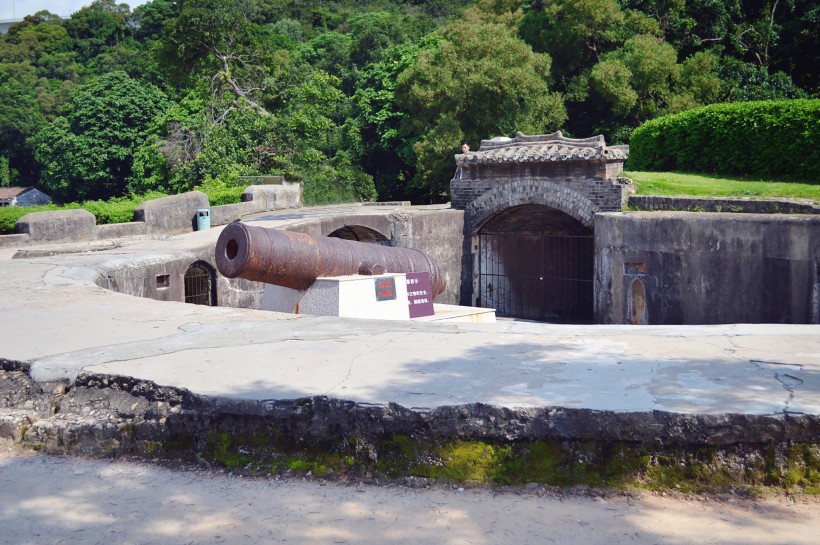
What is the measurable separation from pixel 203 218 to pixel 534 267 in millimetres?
7016

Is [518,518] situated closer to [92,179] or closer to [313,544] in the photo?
[313,544]

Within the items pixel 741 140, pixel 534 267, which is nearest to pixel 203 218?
pixel 534 267

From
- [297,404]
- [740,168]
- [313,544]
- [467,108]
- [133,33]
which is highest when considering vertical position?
[133,33]

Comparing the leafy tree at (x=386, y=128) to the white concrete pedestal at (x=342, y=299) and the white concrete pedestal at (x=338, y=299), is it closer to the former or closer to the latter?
the white concrete pedestal at (x=342, y=299)

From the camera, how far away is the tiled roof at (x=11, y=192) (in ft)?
140

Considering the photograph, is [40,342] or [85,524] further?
[40,342]

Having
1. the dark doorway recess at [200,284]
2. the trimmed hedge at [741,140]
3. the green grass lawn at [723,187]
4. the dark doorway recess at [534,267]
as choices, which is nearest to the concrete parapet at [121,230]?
the dark doorway recess at [200,284]

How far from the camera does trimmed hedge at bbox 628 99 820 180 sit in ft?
55.9

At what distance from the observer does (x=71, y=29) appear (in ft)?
202

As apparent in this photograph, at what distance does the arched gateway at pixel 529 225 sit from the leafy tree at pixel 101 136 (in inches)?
875

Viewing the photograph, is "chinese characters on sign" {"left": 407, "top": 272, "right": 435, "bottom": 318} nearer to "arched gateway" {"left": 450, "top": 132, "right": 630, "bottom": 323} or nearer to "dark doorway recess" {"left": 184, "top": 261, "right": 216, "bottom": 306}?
"dark doorway recess" {"left": 184, "top": 261, "right": 216, "bottom": 306}

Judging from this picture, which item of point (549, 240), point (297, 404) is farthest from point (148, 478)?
point (549, 240)

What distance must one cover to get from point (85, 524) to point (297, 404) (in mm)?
1010

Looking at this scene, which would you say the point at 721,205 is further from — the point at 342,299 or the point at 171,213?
the point at 171,213
